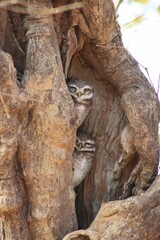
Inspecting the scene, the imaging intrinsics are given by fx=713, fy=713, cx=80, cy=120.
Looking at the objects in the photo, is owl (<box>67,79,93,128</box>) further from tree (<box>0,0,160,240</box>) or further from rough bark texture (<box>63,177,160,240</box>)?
rough bark texture (<box>63,177,160,240</box>)

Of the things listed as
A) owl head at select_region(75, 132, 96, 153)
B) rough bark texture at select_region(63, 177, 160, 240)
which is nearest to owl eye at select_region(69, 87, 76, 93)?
owl head at select_region(75, 132, 96, 153)

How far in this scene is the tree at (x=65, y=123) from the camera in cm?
236

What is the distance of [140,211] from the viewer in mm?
2408

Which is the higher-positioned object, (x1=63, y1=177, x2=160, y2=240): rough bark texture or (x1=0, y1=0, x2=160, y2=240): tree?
(x1=0, y1=0, x2=160, y2=240): tree

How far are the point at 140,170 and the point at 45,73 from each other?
523 mm

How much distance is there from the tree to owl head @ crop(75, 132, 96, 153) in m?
0.06

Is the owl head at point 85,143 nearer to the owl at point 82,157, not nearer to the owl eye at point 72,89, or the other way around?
the owl at point 82,157

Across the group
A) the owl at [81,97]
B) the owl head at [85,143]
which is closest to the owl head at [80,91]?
the owl at [81,97]

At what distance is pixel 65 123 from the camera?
2.38m

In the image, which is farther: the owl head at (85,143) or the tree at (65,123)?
the owl head at (85,143)

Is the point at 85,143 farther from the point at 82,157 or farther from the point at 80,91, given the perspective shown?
the point at 80,91

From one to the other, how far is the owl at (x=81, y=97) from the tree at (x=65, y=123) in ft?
0.21

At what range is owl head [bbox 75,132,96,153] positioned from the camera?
2.55 m

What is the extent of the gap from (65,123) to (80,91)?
0.17 metres
